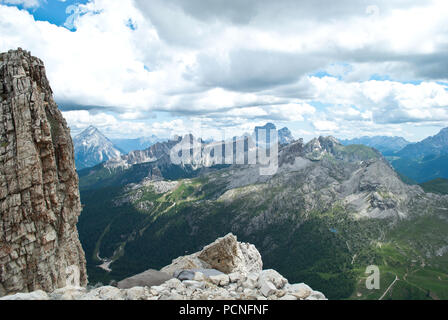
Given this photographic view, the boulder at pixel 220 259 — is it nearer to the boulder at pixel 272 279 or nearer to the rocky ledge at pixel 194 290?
the rocky ledge at pixel 194 290

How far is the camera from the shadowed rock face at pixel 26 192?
103ft

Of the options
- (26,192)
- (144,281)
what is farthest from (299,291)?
(26,192)

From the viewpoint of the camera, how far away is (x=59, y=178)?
40.3 metres

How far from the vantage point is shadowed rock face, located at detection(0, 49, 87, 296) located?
103 ft

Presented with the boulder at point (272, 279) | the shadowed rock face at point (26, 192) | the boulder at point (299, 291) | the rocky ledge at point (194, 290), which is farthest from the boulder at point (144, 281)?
the shadowed rock face at point (26, 192)

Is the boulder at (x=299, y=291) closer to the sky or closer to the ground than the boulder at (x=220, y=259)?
closer to the sky

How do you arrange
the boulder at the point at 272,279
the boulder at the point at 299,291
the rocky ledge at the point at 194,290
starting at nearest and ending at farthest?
the rocky ledge at the point at 194,290 → the boulder at the point at 299,291 → the boulder at the point at 272,279

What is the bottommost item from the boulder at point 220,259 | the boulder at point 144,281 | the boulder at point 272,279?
the boulder at point 220,259

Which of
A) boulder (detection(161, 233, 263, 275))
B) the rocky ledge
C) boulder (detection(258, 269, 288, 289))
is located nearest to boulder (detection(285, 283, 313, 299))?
the rocky ledge

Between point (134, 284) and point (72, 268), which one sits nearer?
point (134, 284)
